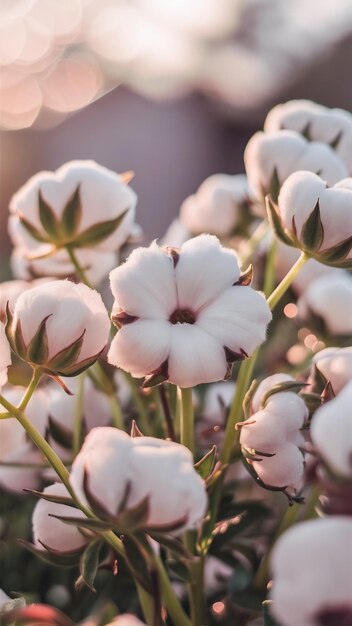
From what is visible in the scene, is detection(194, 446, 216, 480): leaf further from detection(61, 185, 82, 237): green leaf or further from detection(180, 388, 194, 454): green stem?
detection(61, 185, 82, 237): green leaf

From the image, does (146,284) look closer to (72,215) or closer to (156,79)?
(72,215)

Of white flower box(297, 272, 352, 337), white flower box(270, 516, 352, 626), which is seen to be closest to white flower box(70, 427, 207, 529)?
white flower box(270, 516, 352, 626)

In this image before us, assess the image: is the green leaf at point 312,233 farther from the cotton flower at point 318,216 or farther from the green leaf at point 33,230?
the green leaf at point 33,230

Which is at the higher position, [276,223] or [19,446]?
[276,223]

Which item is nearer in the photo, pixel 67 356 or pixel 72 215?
pixel 67 356

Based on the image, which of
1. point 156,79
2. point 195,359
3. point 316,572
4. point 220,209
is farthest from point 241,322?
point 156,79

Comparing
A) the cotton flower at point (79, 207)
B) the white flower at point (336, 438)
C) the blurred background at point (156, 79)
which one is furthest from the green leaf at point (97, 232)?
the blurred background at point (156, 79)
